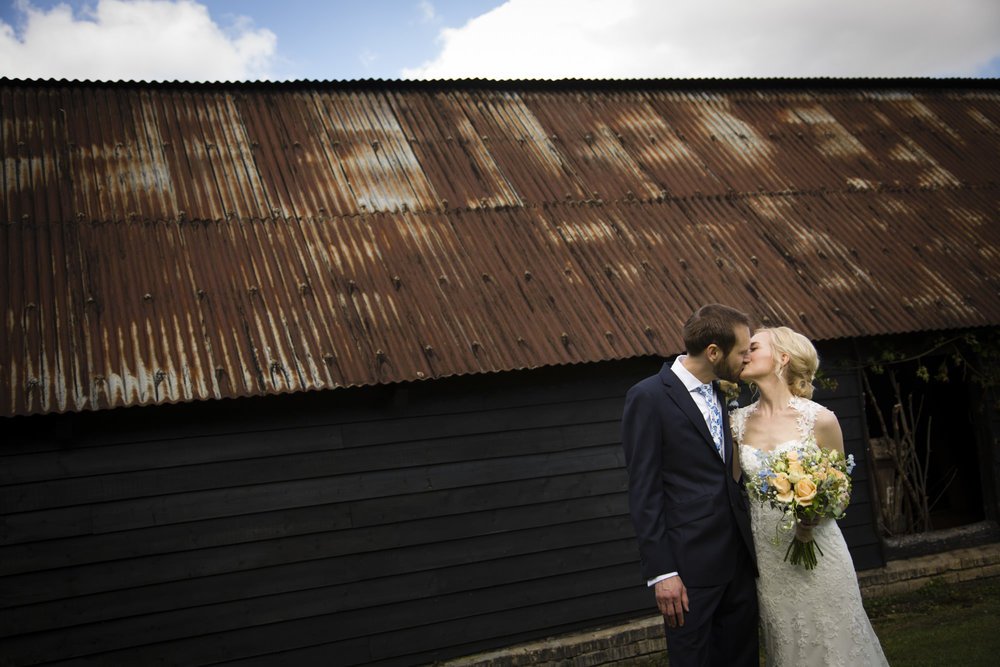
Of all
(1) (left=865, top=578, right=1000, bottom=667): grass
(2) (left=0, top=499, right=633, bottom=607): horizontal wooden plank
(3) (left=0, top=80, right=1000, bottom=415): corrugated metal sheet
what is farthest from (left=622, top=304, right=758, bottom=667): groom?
(1) (left=865, top=578, right=1000, bottom=667): grass

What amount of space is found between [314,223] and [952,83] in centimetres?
959

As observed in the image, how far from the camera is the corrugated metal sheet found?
5.68 meters

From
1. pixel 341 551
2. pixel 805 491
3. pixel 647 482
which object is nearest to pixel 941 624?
pixel 805 491

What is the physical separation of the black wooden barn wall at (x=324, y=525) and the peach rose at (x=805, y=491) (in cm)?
306

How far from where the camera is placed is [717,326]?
11.5 feet

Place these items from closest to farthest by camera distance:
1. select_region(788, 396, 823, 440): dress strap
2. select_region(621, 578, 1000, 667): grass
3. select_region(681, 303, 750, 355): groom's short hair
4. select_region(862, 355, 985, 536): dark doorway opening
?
select_region(681, 303, 750, 355): groom's short hair, select_region(788, 396, 823, 440): dress strap, select_region(621, 578, 1000, 667): grass, select_region(862, 355, 985, 536): dark doorway opening

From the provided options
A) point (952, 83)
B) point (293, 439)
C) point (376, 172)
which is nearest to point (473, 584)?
point (293, 439)

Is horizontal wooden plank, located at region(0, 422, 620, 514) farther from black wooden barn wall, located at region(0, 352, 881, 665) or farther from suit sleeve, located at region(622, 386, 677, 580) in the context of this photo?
suit sleeve, located at region(622, 386, 677, 580)

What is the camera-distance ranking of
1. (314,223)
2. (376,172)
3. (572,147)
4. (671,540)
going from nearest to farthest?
(671,540), (314,223), (376,172), (572,147)

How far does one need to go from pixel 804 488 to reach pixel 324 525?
3580 mm

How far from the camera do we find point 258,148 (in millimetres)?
7738

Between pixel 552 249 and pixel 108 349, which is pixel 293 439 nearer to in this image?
pixel 108 349

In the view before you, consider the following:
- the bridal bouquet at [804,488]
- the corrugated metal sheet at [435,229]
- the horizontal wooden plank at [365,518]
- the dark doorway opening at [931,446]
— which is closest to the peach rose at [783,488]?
the bridal bouquet at [804,488]

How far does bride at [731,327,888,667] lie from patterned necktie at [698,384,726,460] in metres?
0.23
